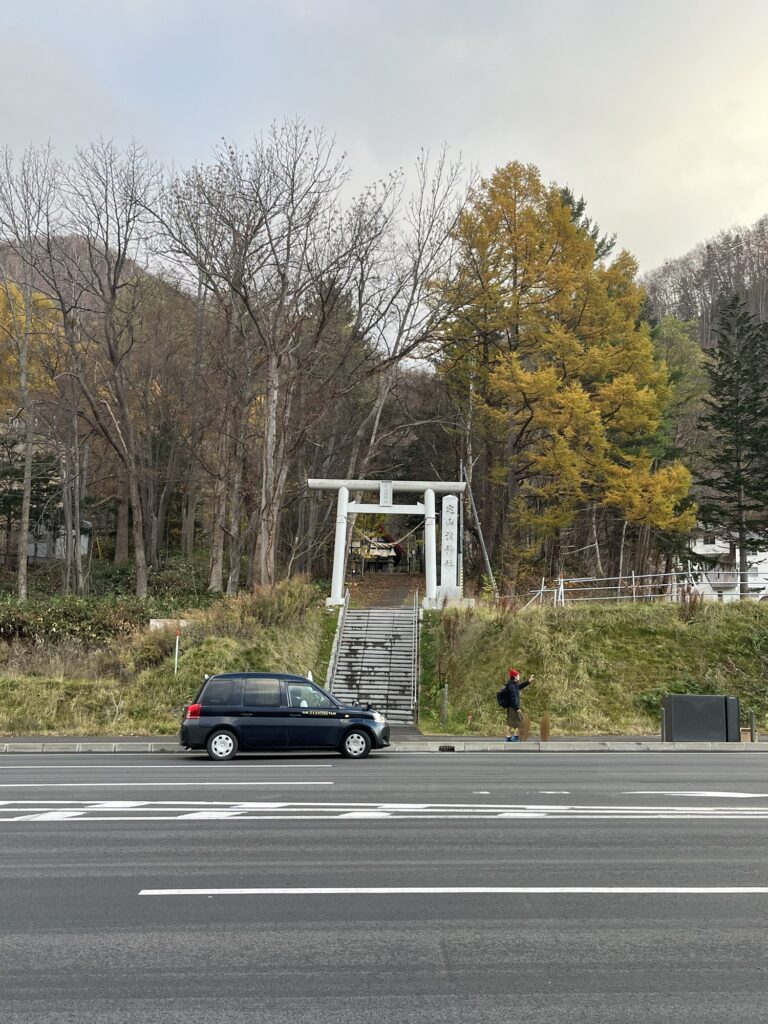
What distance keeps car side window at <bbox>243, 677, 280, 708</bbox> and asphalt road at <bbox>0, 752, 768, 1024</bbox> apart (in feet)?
19.8

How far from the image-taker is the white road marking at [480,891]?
686 centimetres

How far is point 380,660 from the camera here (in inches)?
1129

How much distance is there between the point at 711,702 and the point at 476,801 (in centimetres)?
1257

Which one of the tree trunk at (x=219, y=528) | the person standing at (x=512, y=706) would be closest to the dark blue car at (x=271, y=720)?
the person standing at (x=512, y=706)

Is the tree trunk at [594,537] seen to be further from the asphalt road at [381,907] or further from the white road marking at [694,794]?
the asphalt road at [381,907]

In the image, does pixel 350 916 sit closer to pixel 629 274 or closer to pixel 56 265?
pixel 56 265

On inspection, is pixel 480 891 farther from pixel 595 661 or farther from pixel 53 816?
pixel 595 661

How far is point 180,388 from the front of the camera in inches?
1836

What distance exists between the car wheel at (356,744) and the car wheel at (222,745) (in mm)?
2117

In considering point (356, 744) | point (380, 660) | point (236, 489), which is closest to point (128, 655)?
point (380, 660)

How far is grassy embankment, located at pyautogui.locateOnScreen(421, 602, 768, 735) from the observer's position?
24.7m

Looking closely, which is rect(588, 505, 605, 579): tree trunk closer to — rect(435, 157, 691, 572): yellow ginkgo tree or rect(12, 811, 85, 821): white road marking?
rect(435, 157, 691, 572): yellow ginkgo tree

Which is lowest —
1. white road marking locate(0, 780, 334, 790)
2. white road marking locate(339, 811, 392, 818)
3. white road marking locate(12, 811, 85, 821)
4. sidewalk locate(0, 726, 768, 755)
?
→ sidewalk locate(0, 726, 768, 755)

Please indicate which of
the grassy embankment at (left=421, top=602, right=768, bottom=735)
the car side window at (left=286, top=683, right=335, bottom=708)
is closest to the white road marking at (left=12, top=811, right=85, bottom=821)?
the car side window at (left=286, top=683, right=335, bottom=708)
